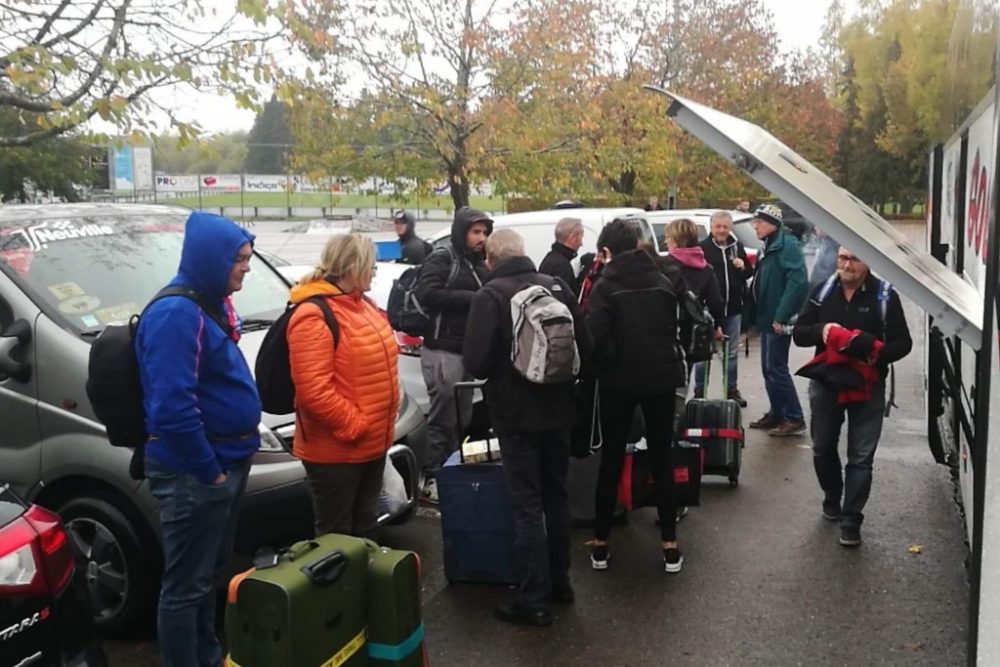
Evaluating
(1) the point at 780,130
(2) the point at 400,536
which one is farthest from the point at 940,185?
(1) the point at 780,130

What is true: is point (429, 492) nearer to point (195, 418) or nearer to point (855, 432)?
point (855, 432)

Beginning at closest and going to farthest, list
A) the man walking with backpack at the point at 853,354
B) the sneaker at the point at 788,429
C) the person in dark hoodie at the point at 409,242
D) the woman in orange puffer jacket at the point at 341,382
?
the woman in orange puffer jacket at the point at 341,382, the man walking with backpack at the point at 853,354, the sneaker at the point at 788,429, the person in dark hoodie at the point at 409,242

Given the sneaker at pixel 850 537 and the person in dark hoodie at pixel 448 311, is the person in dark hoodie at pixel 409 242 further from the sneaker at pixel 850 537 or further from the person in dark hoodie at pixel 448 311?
the sneaker at pixel 850 537

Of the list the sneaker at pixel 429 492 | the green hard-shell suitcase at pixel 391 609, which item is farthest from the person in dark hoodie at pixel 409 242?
the green hard-shell suitcase at pixel 391 609

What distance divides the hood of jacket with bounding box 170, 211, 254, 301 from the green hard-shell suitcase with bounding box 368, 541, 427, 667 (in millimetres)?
1145

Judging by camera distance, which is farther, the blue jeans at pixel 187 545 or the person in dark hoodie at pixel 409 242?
the person in dark hoodie at pixel 409 242

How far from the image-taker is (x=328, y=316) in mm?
4109

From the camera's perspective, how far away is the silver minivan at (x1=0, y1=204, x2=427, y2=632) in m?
4.35

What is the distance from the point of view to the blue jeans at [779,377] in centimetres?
791

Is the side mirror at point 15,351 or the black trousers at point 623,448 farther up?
the side mirror at point 15,351

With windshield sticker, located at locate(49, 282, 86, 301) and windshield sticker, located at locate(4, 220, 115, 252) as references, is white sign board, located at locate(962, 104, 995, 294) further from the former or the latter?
windshield sticker, located at locate(4, 220, 115, 252)

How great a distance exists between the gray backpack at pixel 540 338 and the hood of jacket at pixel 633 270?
1.97 feet

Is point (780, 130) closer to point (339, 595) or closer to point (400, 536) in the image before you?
point (400, 536)

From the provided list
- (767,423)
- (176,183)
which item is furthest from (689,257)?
(176,183)
